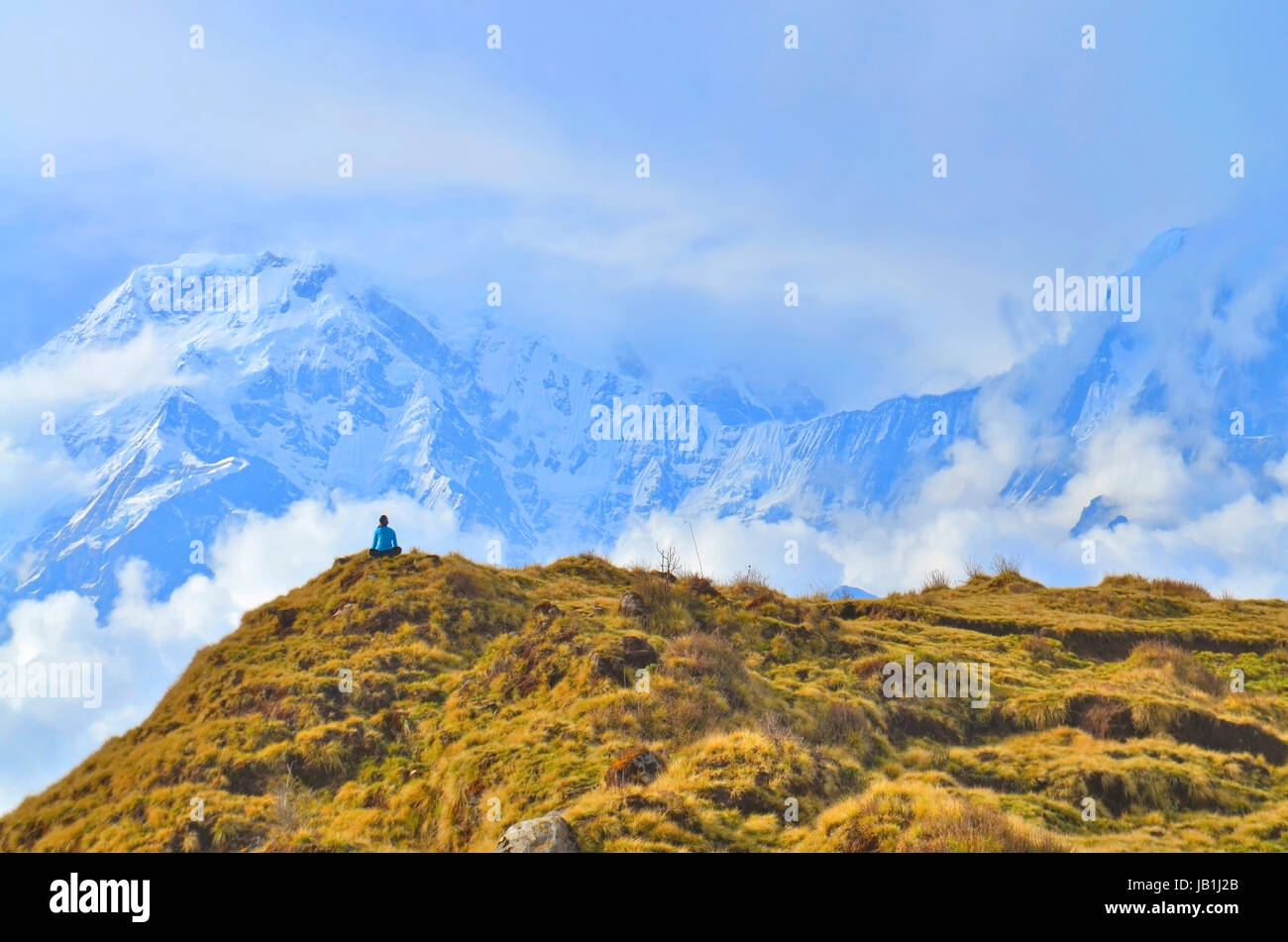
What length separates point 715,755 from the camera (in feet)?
70.6

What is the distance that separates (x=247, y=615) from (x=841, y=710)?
23287 millimetres

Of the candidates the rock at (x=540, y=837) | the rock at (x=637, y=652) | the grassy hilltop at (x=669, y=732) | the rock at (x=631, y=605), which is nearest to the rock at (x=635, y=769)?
the grassy hilltop at (x=669, y=732)

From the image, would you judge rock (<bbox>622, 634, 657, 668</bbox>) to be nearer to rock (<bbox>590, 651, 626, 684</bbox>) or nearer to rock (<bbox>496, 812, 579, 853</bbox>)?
rock (<bbox>590, 651, 626, 684</bbox>)

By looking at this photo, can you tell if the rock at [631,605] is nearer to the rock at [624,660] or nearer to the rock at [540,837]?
the rock at [624,660]

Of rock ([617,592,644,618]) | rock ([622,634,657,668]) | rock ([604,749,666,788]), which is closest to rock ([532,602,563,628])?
rock ([617,592,644,618])

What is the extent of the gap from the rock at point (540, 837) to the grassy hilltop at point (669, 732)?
391 millimetres

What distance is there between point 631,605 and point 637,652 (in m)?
4.93

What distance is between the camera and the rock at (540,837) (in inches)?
681

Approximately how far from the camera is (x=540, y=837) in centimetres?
1752

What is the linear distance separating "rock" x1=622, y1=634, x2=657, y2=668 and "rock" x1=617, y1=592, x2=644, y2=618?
3728 mm

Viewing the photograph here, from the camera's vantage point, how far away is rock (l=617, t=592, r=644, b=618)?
31953 mm

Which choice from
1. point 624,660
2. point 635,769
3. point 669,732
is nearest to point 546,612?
point 624,660
